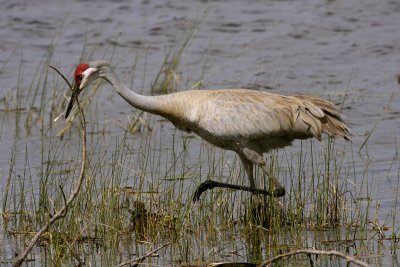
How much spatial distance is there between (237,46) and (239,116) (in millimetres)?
7142

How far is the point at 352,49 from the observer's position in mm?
14586

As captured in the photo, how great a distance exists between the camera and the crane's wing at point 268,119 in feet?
25.2

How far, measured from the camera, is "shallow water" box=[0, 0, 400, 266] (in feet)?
38.5

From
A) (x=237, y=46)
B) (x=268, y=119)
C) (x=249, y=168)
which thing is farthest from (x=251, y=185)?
(x=237, y=46)

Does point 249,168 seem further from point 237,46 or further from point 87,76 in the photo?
point 237,46

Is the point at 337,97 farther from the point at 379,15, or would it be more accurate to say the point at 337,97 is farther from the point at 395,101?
the point at 379,15

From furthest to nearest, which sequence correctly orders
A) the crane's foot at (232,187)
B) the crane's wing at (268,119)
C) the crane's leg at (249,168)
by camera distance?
1. the crane's leg at (249,168)
2. the crane's wing at (268,119)
3. the crane's foot at (232,187)

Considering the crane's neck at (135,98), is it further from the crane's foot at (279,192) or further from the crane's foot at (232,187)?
the crane's foot at (279,192)

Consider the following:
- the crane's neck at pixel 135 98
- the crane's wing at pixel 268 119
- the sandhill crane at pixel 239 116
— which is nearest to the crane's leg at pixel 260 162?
the sandhill crane at pixel 239 116

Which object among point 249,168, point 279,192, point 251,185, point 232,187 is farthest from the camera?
point 249,168

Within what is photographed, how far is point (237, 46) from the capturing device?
1480 cm

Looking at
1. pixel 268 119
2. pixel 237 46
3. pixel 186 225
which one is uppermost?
pixel 237 46

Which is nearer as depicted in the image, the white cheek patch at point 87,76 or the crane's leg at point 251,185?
the crane's leg at point 251,185

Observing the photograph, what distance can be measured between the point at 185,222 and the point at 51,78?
6.29 m
